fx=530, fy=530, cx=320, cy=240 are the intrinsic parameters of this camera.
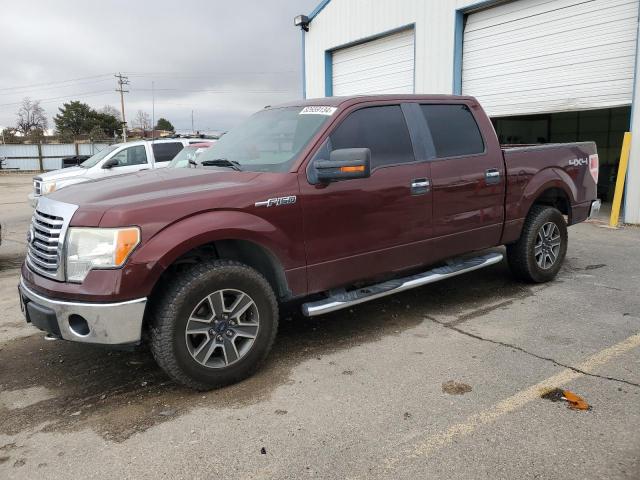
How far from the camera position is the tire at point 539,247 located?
545 cm

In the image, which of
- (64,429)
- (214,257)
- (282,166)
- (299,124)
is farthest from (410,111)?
(64,429)

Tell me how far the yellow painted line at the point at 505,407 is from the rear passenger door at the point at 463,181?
4.84 feet

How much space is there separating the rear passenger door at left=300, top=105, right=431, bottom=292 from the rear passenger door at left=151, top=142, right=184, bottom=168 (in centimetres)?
973

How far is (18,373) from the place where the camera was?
394 cm

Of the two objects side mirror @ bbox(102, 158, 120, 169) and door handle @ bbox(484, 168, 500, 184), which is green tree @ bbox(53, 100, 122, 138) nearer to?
side mirror @ bbox(102, 158, 120, 169)

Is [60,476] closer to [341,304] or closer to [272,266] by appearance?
[272,266]

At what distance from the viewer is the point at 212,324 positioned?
11.2 ft

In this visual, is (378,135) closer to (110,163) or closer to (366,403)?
(366,403)

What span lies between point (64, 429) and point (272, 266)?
1.63 metres

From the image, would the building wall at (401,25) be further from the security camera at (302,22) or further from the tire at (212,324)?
the tire at (212,324)

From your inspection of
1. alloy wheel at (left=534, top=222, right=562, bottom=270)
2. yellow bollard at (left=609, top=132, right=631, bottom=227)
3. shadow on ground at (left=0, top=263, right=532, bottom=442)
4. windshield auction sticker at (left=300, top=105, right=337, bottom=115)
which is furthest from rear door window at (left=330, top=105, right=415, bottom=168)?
yellow bollard at (left=609, top=132, right=631, bottom=227)

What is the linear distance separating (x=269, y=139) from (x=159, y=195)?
121 centimetres

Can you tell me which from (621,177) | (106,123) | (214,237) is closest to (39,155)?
(106,123)

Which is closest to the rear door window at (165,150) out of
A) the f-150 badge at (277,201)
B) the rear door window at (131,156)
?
the rear door window at (131,156)
